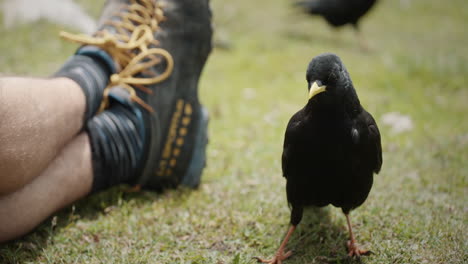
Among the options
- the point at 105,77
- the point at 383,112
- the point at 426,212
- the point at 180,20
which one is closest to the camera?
the point at 426,212

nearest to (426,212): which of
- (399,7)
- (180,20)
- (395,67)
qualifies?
(180,20)

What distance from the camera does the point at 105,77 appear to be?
9.79 feet

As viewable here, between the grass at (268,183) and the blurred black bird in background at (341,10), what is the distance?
1.87 feet

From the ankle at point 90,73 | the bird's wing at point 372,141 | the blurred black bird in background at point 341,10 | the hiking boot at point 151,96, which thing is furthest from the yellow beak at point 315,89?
the blurred black bird in background at point 341,10

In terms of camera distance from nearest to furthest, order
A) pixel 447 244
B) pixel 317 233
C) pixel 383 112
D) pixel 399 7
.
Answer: pixel 447 244
pixel 317 233
pixel 383 112
pixel 399 7

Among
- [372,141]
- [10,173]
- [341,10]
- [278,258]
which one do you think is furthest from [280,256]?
[341,10]

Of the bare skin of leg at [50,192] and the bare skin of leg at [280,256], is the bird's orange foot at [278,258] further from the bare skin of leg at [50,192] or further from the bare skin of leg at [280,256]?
the bare skin of leg at [50,192]

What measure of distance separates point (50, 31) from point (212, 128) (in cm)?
353

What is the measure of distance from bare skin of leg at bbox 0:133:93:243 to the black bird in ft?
4.43

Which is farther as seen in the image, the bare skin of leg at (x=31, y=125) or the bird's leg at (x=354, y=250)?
the bird's leg at (x=354, y=250)

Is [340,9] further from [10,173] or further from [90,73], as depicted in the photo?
[10,173]

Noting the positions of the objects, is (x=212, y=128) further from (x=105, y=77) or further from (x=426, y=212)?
(x=426, y=212)

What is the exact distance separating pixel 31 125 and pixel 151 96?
95 cm

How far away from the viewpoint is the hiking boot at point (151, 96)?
282 cm
